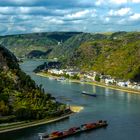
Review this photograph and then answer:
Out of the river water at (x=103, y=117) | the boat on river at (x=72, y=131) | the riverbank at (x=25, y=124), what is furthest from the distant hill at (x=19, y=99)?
the boat on river at (x=72, y=131)

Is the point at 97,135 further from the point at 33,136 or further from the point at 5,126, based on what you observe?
the point at 5,126

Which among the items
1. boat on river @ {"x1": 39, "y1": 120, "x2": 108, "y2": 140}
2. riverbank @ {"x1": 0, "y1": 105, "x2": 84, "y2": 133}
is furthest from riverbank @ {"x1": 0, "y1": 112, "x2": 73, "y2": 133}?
boat on river @ {"x1": 39, "y1": 120, "x2": 108, "y2": 140}

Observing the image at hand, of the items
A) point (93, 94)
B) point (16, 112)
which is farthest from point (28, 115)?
point (93, 94)

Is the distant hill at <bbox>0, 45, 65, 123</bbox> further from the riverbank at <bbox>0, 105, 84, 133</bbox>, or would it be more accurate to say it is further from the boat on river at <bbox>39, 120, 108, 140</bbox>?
the boat on river at <bbox>39, 120, 108, 140</bbox>

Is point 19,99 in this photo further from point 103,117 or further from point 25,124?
point 103,117

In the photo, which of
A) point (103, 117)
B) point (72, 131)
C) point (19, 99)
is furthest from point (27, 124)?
point (103, 117)
